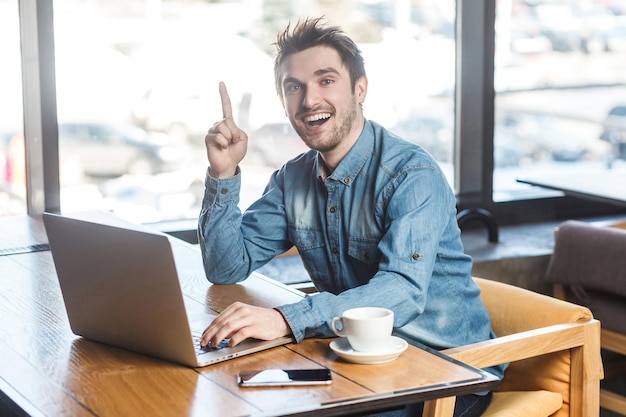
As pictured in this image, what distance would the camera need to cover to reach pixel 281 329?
177 cm

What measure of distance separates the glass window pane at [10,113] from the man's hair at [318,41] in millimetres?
1192

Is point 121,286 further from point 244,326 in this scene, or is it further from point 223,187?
point 223,187

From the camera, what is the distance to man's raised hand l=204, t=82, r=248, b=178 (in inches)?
85.6

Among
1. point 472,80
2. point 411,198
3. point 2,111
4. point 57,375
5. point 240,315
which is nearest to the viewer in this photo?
point 57,375

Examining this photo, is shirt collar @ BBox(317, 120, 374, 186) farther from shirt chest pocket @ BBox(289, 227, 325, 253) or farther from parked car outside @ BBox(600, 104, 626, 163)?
parked car outside @ BBox(600, 104, 626, 163)

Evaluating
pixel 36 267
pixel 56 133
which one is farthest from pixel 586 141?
pixel 36 267

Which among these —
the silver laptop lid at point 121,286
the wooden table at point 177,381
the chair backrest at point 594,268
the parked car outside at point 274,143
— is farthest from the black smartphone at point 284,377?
the parked car outside at point 274,143

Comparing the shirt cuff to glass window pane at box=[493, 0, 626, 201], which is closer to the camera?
the shirt cuff

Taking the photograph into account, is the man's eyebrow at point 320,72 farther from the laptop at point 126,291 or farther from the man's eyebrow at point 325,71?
the laptop at point 126,291

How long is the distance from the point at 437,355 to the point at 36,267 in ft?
3.73

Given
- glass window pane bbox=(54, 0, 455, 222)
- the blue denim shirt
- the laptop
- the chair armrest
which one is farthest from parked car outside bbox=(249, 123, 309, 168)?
the laptop

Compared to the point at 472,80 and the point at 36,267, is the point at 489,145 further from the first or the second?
the point at 36,267

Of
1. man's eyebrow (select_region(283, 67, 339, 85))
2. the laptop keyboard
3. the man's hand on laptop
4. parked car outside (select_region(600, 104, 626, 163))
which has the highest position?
man's eyebrow (select_region(283, 67, 339, 85))

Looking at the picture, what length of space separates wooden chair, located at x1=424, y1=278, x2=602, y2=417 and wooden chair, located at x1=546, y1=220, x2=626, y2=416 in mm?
792
